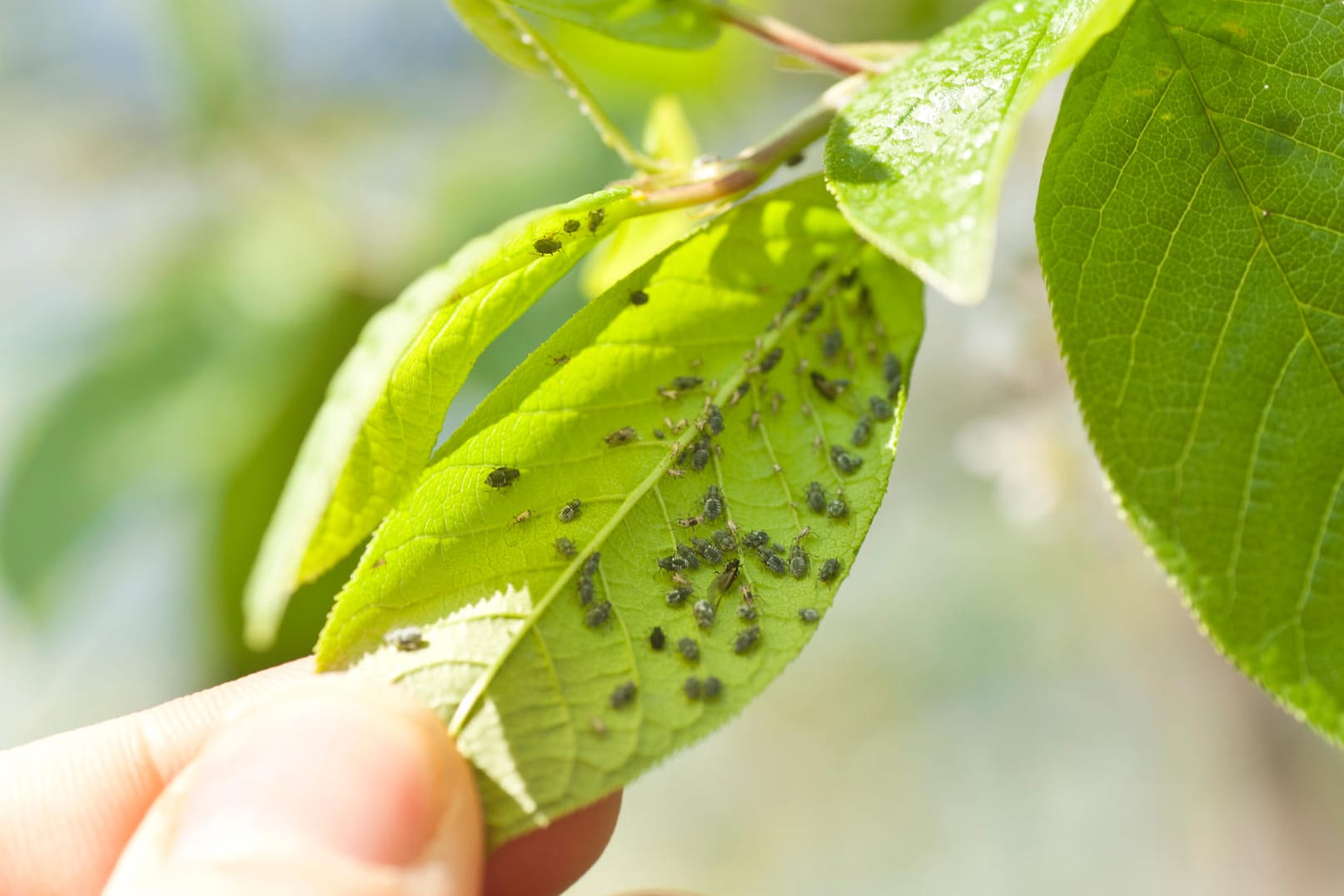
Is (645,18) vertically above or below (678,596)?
above

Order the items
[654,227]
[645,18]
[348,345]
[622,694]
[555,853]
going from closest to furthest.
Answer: [622,694] < [645,18] < [654,227] < [555,853] < [348,345]

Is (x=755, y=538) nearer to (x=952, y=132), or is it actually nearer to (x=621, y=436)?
(x=621, y=436)

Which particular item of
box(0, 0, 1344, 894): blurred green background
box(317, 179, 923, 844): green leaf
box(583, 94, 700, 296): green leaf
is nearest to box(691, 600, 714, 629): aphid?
box(317, 179, 923, 844): green leaf

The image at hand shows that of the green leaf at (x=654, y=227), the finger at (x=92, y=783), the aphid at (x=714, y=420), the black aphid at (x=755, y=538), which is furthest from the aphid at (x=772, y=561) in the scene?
the finger at (x=92, y=783)

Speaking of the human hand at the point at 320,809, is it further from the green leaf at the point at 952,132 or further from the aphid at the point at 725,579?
the green leaf at the point at 952,132

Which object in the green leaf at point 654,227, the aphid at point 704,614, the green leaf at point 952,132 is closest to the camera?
the green leaf at point 952,132

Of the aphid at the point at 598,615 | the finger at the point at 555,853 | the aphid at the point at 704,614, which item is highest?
the aphid at the point at 598,615

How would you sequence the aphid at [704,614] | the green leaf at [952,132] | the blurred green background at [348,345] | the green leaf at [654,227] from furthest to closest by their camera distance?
the blurred green background at [348,345], the green leaf at [654,227], the aphid at [704,614], the green leaf at [952,132]

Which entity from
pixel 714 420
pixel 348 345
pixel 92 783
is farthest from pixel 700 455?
pixel 348 345

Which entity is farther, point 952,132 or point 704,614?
point 704,614
